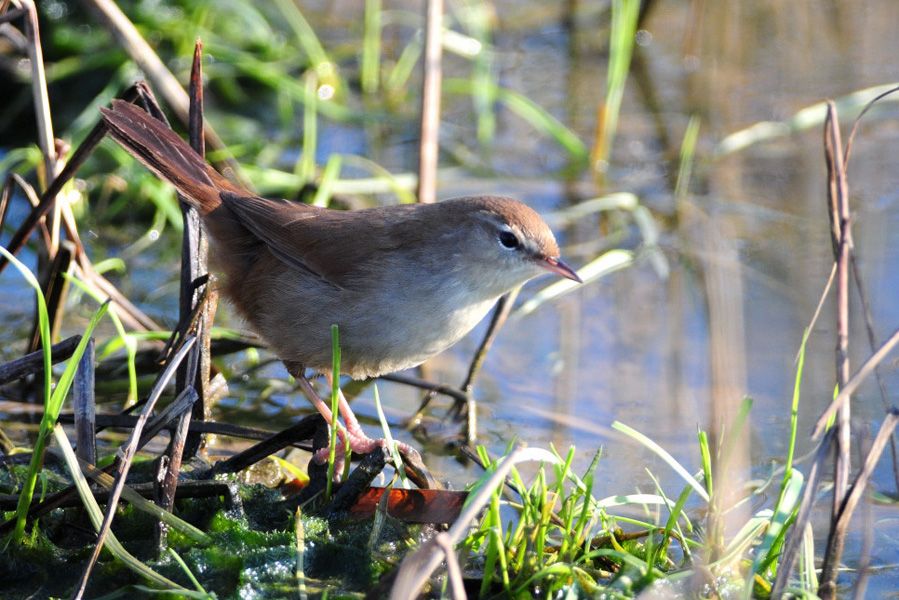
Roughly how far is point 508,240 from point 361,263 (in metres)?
0.54

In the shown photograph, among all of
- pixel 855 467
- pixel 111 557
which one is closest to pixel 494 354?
pixel 855 467

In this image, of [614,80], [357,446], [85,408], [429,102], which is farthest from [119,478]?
[614,80]

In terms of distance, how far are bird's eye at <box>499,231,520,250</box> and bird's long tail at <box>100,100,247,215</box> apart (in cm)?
118

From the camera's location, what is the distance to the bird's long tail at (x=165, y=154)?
4.27 m

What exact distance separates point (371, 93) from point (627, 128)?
184 cm

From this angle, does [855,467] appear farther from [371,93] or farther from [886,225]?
[371,93]

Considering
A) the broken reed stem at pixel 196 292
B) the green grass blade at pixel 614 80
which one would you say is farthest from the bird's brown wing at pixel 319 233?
the green grass blade at pixel 614 80

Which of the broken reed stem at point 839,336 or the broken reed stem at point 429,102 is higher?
the broken reed stem at point 429,102

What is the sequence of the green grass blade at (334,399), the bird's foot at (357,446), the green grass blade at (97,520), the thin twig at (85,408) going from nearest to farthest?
the green grass blade at (97,520) → the green grass blade at (334,399) → the thin twig at (85,408) → the bird's foot at (357,446)

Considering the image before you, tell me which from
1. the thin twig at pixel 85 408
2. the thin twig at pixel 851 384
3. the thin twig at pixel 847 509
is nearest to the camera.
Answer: the thin twig at pixel 851 384

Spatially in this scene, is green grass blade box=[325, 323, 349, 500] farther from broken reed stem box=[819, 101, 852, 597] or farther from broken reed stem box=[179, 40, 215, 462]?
broken reed stem box=[819, 101, 852, 597]

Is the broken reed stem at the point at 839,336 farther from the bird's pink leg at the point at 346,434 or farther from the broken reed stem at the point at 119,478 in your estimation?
the broken reed stem at the point at 119,478

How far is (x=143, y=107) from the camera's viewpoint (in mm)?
4535

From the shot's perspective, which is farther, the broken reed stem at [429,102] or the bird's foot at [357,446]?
the broken reed stem at [429,102]
